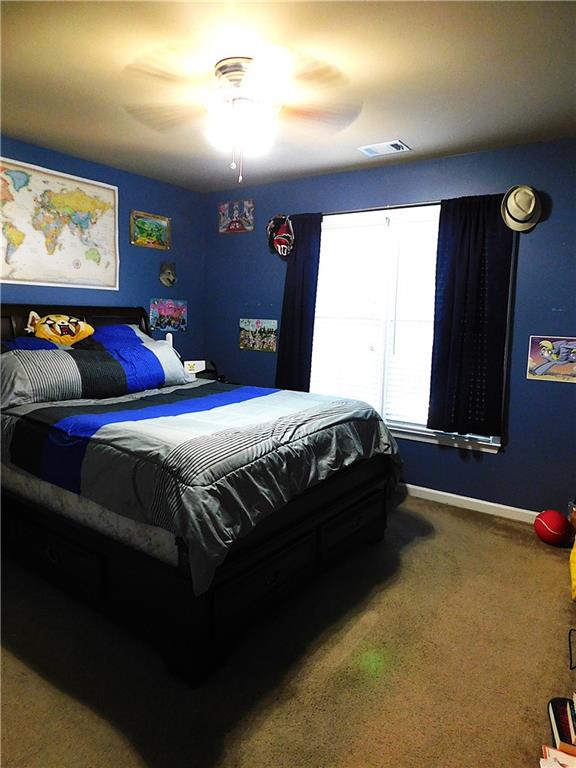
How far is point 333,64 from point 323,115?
0.60 meters

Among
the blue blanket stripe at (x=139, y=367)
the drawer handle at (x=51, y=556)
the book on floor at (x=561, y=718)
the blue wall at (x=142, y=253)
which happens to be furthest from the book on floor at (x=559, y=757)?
the blue wall at (x=142, y=253)

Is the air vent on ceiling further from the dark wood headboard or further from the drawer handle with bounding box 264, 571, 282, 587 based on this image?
the drawer handle with bounding box 264, 571, 282, 587

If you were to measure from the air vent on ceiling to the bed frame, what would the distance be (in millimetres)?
2017

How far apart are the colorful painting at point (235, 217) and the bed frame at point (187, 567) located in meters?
2.62

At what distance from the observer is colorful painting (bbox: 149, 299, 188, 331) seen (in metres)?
4.37

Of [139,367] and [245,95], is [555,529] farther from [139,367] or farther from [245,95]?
[245,95]

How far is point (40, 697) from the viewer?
179 cm

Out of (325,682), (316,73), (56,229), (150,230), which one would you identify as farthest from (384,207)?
(325,682)

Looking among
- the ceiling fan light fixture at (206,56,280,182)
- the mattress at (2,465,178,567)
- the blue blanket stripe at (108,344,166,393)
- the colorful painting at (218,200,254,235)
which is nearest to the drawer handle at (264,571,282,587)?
the mattress at (2,465,178,567)

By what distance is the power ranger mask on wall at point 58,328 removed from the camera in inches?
130

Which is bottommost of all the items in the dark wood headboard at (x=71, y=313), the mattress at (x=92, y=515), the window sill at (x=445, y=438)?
the mattress at (x=92, y=515)

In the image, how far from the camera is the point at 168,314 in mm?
4496

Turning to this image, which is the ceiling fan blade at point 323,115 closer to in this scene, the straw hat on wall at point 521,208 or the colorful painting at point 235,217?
the straw hat on wall at point 521,208

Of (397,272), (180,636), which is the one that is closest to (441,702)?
(180,636)
